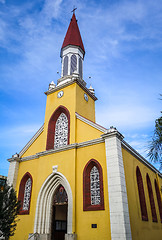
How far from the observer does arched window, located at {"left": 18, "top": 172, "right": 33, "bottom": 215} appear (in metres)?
14.9

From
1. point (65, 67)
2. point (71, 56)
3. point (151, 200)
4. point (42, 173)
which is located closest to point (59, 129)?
point (42, 173)

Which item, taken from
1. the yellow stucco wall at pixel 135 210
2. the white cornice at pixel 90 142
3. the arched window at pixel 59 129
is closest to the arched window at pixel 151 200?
the yellow stucco wall at pixel 135 210

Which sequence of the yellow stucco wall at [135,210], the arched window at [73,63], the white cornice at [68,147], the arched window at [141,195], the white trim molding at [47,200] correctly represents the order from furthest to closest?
the arched window at [73,63], the arched window at [141,195], the white trim molding at [47,200], the white cornice at [68,147], the yellow stucco wall at [135,210]

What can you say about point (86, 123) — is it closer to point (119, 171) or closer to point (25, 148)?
point (119, 171)

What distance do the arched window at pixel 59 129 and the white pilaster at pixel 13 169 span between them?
3.44m

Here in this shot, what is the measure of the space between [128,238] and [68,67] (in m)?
15.1

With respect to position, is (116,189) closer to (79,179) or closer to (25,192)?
(79,179)

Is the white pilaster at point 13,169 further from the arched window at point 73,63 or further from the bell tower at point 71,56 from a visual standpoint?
the arched window at point 73,63

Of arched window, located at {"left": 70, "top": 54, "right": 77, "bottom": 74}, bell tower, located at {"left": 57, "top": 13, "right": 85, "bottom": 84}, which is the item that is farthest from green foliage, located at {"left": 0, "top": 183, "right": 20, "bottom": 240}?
arched window, located at {"left": 70, "top": 54, "right": 77, "bottom": 74}

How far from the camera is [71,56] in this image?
20094 millimetres

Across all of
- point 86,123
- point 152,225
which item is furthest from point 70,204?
point 152,225

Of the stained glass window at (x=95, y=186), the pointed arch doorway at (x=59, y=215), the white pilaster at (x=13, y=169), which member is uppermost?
the white pilaster at (x=13, y=169)

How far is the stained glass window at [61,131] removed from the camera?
1538 cm

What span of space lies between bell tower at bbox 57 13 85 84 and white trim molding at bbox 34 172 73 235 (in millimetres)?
9224
